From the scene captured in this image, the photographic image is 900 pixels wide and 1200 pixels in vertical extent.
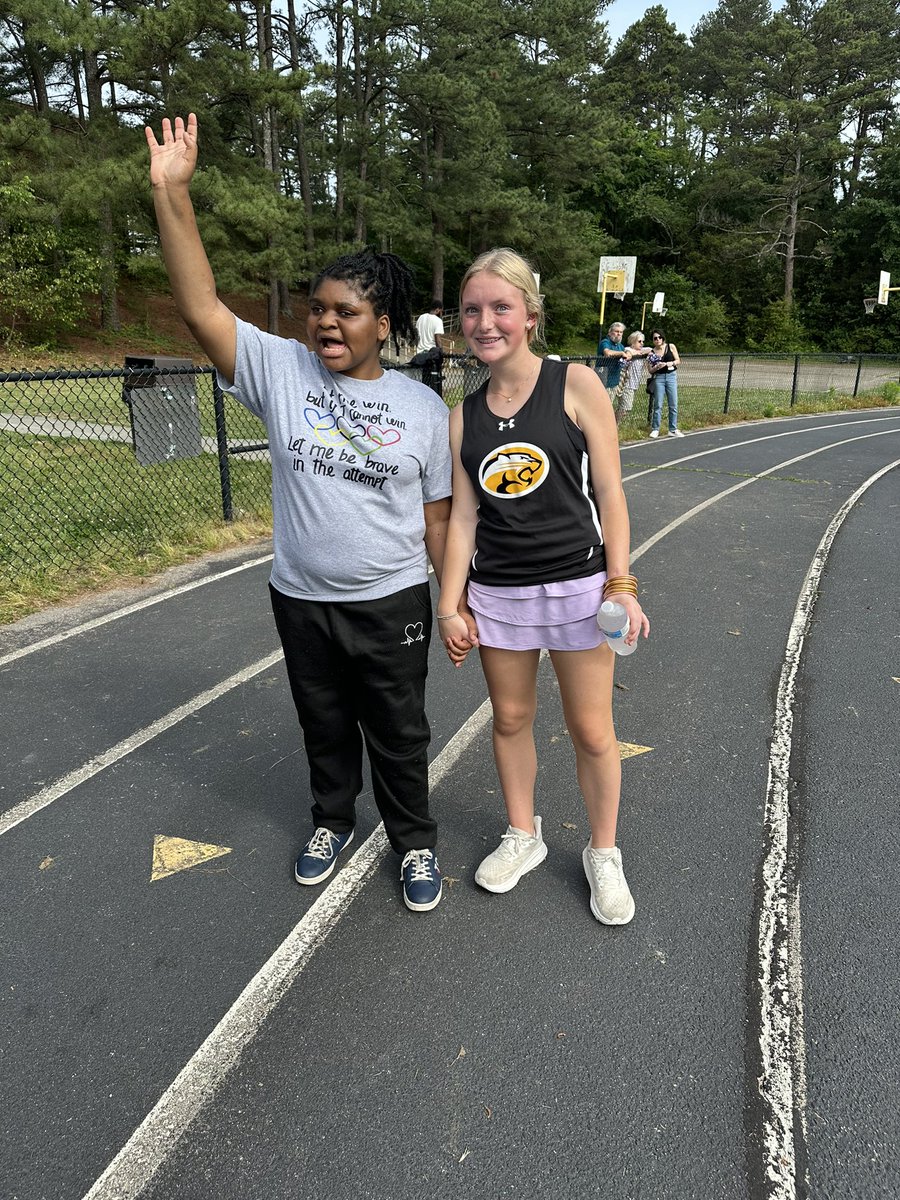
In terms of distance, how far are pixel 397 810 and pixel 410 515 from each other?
951 millimetres

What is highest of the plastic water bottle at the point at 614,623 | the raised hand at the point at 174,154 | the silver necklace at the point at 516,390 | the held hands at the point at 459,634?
the raised hand at the point at 174,154

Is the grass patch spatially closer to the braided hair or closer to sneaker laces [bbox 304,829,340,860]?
sneaker laces [bbox 304,829,340,860]

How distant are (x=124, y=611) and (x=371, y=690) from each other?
3397mm

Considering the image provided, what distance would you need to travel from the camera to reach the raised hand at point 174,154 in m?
1.94

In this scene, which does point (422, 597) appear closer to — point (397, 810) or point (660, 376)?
point (397, 810)

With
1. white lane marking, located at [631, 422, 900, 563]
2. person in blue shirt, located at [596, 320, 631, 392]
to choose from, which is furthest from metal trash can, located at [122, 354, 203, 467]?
person in blue shirt, located at [596, 320, 631, 392]

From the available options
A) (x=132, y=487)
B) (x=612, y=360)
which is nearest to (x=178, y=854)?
(x=132, y=487)

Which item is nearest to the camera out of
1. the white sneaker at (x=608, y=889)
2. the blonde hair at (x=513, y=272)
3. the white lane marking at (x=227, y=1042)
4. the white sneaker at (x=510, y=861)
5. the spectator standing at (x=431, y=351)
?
the white lane marking at (x=227, y=1042)

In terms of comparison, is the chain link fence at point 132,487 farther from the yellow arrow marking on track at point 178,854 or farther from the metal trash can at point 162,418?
the yellow arrow marking on track at point 178,854

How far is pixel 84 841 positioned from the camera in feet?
9.70

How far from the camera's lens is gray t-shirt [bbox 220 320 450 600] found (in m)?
2.22

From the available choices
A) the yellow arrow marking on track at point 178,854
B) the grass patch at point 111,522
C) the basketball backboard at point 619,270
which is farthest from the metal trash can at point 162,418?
the basketball backboard at point 619,270

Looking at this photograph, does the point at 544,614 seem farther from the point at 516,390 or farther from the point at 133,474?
the point at 133,474

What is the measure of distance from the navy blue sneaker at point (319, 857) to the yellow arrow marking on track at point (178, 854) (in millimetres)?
325
